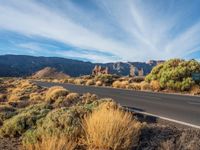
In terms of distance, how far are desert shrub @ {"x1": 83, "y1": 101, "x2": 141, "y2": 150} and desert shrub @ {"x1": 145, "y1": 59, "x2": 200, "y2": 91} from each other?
22.8 m

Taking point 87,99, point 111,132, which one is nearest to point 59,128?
point 111,132

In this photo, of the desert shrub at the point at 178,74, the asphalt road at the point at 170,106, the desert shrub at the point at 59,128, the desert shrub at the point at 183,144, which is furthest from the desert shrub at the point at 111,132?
the desert shrub at the point at 178,74

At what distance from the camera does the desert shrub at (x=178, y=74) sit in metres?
29.5

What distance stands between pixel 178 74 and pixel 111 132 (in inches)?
955

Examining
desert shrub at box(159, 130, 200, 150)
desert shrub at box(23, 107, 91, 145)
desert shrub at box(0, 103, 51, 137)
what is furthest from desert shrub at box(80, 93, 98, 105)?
desert shrub at box(159, 130, 200, 150)

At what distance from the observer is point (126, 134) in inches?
274

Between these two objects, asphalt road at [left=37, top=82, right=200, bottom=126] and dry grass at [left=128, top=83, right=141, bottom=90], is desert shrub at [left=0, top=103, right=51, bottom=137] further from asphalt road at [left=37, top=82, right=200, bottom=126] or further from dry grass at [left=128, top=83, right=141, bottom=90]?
dry grass at [left=128, top=83, right=141, bottom=90]

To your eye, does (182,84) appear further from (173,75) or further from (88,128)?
(88,128)

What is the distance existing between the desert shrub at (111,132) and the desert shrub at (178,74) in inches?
898

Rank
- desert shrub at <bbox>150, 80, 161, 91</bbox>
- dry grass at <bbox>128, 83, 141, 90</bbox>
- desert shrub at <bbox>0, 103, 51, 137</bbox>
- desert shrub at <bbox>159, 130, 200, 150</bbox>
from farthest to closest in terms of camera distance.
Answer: dry grass at <bbox>128, 83, 141, 90</bbox>, desert shrub at <bbox>150, 80, 161, 91</bbox>, desert shrub at <bbox>0, 103, 51, 137</bbox>, desert shrub at <bbox>159, 130, 200, 150</bbox>

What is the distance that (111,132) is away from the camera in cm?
687

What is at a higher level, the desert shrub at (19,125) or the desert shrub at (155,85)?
the desert shrub at (155,85)

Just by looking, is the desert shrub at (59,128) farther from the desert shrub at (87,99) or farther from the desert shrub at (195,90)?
the desert shrub at (195,90)

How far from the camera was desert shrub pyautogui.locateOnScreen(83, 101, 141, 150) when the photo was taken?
6.77 m
